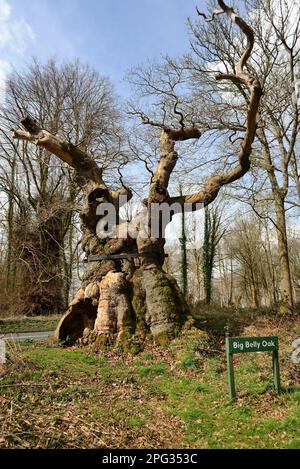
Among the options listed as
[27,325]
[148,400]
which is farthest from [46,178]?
[148,400]

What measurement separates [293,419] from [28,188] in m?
22.4

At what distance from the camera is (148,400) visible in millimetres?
7070

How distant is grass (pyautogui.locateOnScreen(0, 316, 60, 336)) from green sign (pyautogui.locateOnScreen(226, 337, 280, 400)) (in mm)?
11687

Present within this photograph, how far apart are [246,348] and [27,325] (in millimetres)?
13752

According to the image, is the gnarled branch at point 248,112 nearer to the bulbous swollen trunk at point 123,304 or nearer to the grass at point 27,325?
the bulbous swollen trunk at point 123,304

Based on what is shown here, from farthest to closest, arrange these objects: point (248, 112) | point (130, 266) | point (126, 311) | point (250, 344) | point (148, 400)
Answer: point (130, 266), point (126, 311), point (248, 112), point (250, 344), point (148, 400)

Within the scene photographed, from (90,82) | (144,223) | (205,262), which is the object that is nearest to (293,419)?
(144,223)

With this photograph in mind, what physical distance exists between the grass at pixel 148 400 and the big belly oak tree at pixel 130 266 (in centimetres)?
77

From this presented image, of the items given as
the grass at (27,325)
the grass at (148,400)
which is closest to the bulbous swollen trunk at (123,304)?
the grass at (148,400)

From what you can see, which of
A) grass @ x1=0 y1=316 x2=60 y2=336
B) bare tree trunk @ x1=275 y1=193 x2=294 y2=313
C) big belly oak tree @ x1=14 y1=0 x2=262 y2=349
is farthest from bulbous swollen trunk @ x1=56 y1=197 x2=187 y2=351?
grass @ x1=0 y1=316 x2=60 y2=336

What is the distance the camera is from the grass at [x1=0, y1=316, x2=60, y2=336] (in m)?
17.1

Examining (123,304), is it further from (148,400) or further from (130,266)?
(148,400)

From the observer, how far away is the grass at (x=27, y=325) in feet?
56.2

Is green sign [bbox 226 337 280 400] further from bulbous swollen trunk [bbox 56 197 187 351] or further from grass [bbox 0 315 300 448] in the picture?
bulbous swollen trunk [bbox 56 197 187 351]
